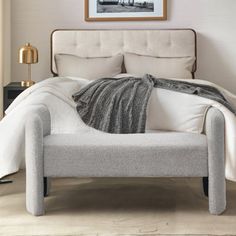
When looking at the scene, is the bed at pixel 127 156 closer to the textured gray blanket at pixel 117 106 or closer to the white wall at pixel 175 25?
the textured gray blanket at pixel 117 106

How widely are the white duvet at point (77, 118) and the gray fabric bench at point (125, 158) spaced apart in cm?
12


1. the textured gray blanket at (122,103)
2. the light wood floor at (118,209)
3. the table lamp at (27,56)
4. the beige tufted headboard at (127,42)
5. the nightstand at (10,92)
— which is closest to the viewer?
the light wood floor at (118,209)

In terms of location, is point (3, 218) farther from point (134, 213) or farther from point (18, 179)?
point (18, 179)

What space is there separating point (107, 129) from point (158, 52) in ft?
7.54

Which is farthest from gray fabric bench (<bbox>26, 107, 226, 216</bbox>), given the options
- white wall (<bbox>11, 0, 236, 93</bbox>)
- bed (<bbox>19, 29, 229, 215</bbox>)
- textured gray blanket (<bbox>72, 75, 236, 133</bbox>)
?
white wall (<bbox>11, 0, 236, 93</bbox>)

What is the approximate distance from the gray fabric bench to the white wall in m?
2.83

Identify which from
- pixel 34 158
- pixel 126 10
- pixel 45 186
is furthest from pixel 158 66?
pixel 34 158

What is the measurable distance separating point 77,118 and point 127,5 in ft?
8.34

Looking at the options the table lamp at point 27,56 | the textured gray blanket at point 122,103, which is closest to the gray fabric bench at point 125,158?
the textured gray blanket at point 122,103

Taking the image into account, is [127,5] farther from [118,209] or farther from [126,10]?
[118,209]

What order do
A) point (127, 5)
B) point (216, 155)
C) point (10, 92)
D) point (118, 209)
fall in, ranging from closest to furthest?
point (216, 155) → point (118, 209) → point (10, 92) → point (127, 5)

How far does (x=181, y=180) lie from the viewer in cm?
414

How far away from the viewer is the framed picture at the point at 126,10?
5723 millimetres

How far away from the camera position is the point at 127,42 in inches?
219
